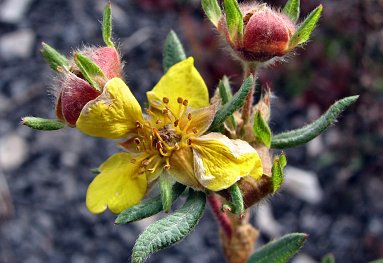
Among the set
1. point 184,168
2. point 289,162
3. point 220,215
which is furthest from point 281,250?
point 289,162

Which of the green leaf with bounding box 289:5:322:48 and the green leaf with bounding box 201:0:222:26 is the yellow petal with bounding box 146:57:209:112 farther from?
the green leaf with bounding box 289:5:322:48

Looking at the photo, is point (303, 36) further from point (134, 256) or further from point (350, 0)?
point (350, 0)

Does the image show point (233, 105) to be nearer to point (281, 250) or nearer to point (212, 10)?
point (212, 10)

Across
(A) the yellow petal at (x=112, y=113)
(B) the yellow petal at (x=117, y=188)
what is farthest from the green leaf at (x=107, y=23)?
(B) the yellow petal at (x=117, y=188)

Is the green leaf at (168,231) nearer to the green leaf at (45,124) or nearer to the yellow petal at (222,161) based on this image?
the yellow petal at (222,161)

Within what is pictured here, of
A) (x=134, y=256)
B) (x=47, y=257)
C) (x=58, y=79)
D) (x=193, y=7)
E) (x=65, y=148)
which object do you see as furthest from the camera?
(x=193, y=7)

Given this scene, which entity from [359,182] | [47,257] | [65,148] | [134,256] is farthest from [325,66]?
[134,256]
